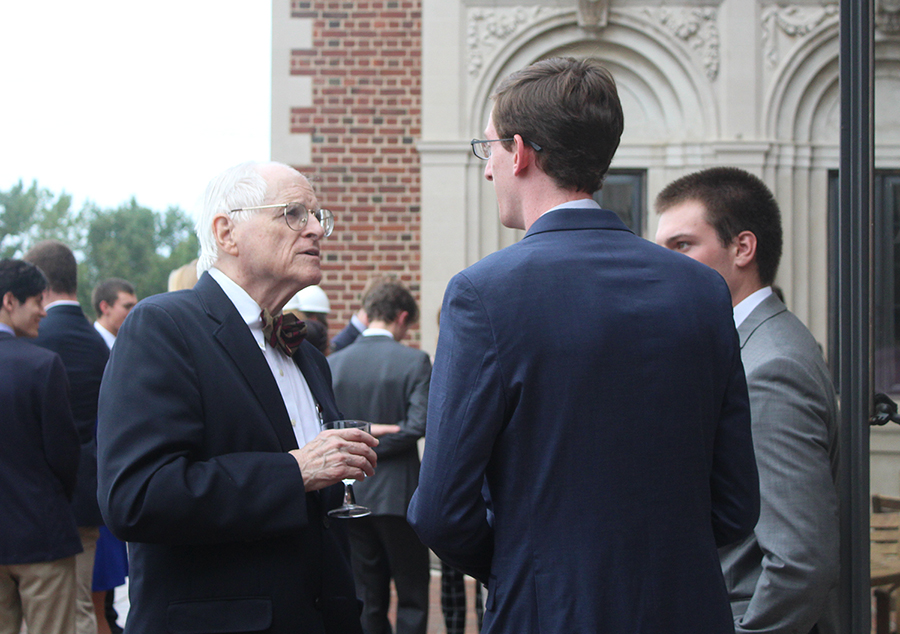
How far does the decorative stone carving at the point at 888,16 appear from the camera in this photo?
2248mm

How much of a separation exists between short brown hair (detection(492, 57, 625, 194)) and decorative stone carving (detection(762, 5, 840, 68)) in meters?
6.91

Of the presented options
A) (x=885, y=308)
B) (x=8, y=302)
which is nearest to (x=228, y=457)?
(x=885, y=308)

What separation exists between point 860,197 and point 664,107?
6068mm

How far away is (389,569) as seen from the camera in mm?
Answer: 4754

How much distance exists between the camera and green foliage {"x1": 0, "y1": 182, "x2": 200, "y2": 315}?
7012 centimetres

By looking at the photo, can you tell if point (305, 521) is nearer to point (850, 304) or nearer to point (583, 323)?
point (583, 323)

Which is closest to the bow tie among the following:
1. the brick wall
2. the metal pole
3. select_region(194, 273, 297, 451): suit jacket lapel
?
select_region(194, 273, 297, 451): suit jacket lapel

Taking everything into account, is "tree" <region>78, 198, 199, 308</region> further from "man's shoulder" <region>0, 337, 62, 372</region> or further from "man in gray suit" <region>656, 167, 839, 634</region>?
"man in gray suit" <region>656, 167, 839, 634</region>

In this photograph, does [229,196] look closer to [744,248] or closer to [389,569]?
[744,248]

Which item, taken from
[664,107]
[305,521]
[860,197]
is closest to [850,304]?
[860,197]

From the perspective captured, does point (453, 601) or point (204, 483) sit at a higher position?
point (204, 483)

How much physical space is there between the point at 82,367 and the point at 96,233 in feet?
239

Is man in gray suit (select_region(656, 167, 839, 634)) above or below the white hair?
below

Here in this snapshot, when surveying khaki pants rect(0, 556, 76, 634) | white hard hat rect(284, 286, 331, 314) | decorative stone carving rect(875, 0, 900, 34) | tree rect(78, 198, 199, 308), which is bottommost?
khaki pants rect(0, 556, 76, 634)
